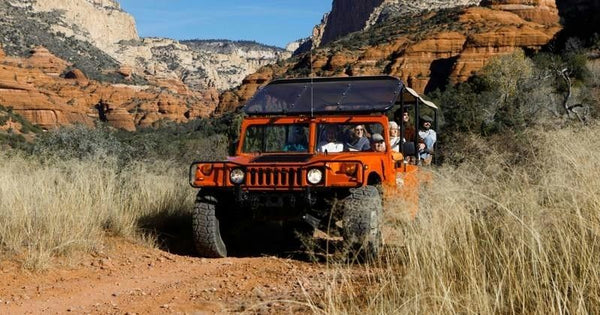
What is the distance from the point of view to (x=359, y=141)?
7641 millimetres

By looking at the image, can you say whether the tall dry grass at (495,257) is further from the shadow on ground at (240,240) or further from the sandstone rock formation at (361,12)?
the sandstone rock formation at (361,12)

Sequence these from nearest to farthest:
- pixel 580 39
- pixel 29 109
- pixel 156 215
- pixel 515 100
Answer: pixel 156 215, pixel 515 100, pixel 580 39, pixel 29 109

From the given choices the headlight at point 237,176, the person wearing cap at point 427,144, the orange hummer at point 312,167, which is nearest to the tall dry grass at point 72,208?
the orange hummer at point 312,167

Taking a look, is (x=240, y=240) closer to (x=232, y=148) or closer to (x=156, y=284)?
(x=232, y=148)

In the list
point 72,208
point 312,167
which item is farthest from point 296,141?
point 72,208

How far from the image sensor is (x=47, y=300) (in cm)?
511

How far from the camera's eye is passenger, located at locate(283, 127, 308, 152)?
7855 mm

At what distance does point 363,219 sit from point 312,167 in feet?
2.53

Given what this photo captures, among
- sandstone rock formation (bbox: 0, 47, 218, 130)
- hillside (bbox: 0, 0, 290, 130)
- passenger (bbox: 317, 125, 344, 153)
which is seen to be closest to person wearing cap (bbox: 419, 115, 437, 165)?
passenger (bbox: 317, 125, 344, 153)

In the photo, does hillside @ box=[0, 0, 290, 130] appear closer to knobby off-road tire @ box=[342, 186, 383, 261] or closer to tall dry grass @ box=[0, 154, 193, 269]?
tall dry grass @ box=[0, 154, 193, 269]

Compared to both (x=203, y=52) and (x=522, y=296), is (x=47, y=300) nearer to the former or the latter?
(x=522, y=296)

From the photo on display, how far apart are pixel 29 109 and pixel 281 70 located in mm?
31232

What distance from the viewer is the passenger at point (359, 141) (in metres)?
7.59

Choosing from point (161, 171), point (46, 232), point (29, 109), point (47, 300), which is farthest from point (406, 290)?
point (29, 109)
